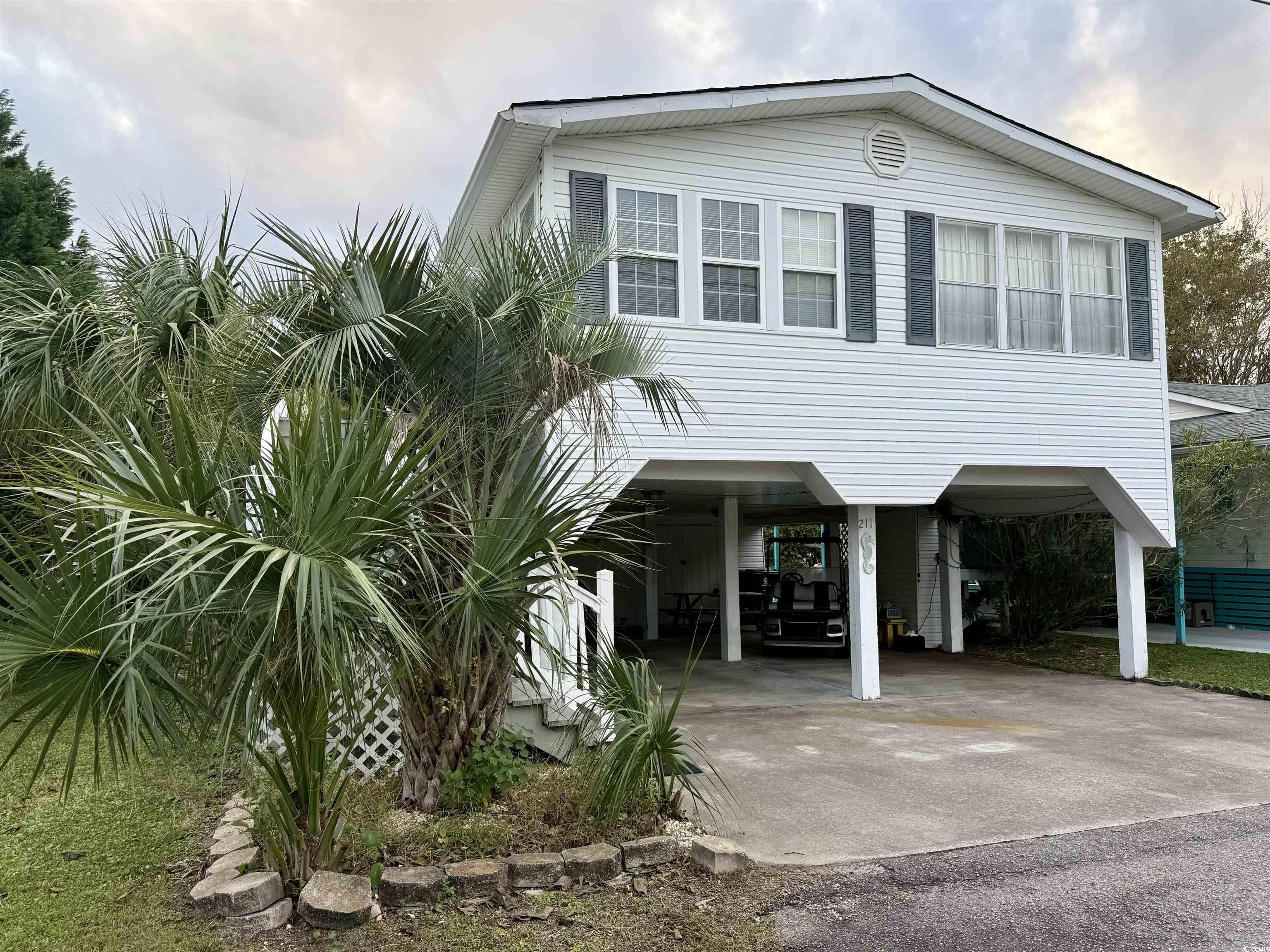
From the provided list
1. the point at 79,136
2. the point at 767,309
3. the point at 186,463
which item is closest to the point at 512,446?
the point at 186,463

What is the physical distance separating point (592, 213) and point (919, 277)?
380cm

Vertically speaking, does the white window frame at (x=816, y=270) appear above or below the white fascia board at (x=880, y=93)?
below

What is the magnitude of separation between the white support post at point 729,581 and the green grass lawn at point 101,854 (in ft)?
26.4

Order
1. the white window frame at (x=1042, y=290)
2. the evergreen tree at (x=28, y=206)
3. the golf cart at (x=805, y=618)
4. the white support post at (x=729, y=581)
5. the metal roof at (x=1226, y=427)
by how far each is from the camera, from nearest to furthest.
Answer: the white window frame at (x=1042, y=290)
the white support post at (x=729, y=581)
the metal roof at (x=1226, y=427)
the golf cart at (x=805, y=618)
the evergreen tree at (x=28, y=206)

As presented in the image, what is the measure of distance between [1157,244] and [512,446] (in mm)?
9535

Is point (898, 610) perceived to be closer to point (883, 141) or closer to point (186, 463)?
point (883, 141)

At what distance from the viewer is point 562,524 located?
187 inches

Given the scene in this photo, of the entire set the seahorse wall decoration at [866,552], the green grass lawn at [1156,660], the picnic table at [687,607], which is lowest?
the green grass lawn at [1156,660]

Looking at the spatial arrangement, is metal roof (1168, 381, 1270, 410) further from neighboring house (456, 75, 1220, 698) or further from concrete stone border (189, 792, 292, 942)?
concrete stone border (189, 792, 292, 942)

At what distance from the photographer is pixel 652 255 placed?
9242mm

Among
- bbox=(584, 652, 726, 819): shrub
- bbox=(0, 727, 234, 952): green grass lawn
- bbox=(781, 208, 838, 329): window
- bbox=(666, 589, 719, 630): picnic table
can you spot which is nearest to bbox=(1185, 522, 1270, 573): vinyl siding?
bbox=(666, 589, 719, 630): picnic table

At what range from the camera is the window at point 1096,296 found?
36.2ft

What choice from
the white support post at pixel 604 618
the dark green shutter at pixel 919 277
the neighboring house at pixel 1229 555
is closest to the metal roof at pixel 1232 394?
the neighboring house at pixel 1229 555

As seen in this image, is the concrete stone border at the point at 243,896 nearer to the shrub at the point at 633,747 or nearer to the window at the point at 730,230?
the shrub at the point at 633,747
